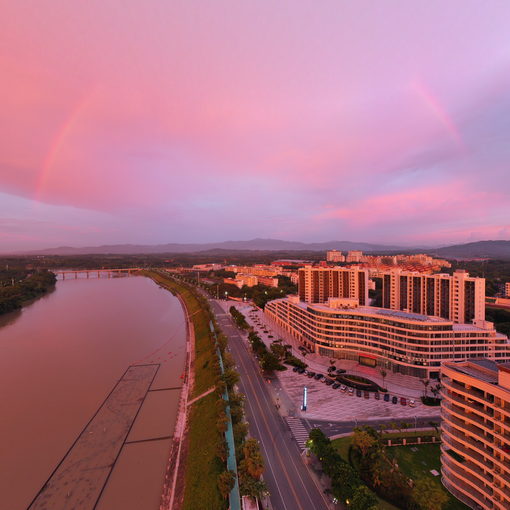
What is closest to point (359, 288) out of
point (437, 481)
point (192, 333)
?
point (192, 333)

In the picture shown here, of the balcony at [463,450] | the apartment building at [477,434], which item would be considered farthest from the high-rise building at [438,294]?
the balcony at [463,450]

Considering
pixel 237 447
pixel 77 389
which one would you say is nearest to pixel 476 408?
pixel 237 447

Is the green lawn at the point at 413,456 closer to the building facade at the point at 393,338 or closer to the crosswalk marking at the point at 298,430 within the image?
the crosswalk marking at the point at 298,430

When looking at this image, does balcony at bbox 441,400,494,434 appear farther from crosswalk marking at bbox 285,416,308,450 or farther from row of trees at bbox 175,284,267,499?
row of trees at bbox 175,284,267,499

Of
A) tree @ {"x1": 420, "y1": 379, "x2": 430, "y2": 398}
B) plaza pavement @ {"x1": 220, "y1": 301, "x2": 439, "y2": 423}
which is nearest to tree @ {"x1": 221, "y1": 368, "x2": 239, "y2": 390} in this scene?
plaza pavement @ {"x1": 220, "y1": 301, "x2": 439, "y2": 423}

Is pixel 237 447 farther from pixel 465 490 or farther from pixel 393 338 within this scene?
pixel 393 338
